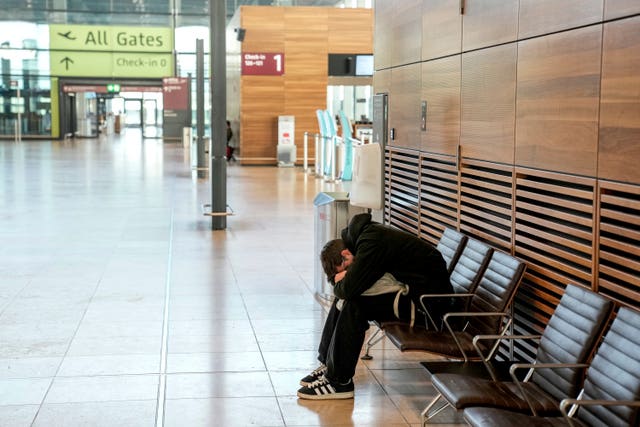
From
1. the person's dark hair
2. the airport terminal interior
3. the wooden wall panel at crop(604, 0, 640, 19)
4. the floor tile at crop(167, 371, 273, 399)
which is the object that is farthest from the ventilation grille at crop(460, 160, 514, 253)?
the floor tile at crop(167, 371, 273, 399)

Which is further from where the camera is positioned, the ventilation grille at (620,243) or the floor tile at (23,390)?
the floor tile at (23,390)

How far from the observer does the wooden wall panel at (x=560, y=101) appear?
4.33 meters

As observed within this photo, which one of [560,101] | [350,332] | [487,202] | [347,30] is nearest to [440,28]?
[487,202]

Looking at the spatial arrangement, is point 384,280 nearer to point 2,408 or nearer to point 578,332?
point 578,332

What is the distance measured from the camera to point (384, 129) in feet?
27.9

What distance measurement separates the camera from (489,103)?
18.8 feet

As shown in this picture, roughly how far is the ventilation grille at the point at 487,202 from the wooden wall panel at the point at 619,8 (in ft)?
4.59

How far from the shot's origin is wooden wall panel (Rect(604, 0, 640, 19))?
12.8 feet

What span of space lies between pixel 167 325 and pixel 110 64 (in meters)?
37.3

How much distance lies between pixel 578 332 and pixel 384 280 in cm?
147

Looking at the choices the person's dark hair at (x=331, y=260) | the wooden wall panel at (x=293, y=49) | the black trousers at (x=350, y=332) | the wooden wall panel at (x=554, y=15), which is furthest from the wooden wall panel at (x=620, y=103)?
the wooden wall panel at (x=293, y=49)

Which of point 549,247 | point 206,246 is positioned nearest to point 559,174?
point 549,247

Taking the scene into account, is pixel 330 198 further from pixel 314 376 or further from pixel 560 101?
pixel 560 101

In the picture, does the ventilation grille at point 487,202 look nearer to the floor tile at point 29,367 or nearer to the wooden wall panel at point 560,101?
the wooden wall panel at point 560,101
